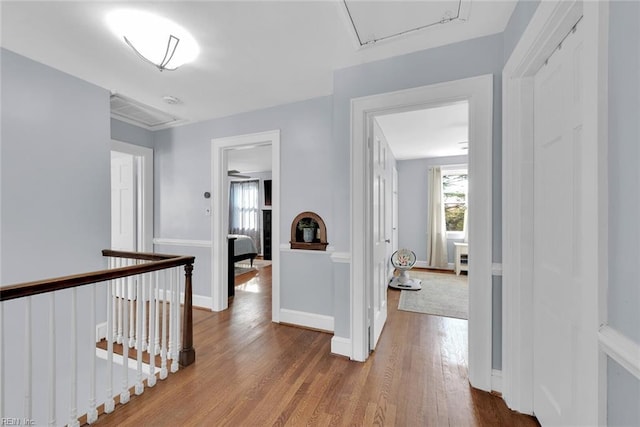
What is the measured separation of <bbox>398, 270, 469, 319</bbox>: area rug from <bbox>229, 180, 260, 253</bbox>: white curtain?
14.9ft

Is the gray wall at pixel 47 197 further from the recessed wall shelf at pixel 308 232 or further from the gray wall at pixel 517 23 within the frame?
the gray wall at pixel 517 23

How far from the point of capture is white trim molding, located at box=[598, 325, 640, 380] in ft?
2.08

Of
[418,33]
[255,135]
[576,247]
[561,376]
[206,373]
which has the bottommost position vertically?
[206,373]

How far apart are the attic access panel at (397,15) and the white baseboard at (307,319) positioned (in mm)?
2494

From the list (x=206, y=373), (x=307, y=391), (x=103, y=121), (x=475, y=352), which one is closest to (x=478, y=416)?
(x=475, y=352)

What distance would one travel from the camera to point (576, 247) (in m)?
1.11

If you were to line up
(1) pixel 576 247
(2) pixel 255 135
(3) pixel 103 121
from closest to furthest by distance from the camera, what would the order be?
(1) pixel 576 247, (3) pixel 103 121, (2) pixel 255 135

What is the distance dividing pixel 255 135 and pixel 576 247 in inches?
115

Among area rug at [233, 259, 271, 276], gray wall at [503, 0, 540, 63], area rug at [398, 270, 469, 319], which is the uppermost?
gray wall at [503, 0, 540, 63]

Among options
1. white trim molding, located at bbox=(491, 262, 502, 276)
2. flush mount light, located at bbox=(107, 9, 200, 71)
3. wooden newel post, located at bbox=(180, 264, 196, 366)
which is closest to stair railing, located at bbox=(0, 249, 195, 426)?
wooden newel post, located at bbox=(180, 264, 196, 366)

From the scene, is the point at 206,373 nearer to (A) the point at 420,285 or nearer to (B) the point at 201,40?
(B) the point at 201,40

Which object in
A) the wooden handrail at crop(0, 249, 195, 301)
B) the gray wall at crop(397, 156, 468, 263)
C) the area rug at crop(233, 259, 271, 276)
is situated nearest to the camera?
the wooden handrail at crop(0, 249, 195, 301)

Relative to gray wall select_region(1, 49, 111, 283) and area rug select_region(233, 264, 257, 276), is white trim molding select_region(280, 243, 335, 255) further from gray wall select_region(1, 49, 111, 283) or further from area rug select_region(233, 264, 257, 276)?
area rug select_region(233, 264, 257, 276)

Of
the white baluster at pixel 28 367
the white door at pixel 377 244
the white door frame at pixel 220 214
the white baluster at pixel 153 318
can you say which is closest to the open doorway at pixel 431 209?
the white door at pixel 377 244
